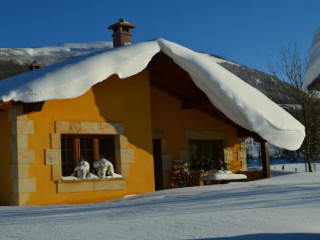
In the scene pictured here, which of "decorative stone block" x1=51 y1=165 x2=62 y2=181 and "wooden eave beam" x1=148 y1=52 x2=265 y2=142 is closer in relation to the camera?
"decorative stone block" x1=51 y1=165 x2=62 y2=181

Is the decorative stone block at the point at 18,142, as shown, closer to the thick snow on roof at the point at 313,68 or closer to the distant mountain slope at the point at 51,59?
the thick snow on roof at the point at 313,68

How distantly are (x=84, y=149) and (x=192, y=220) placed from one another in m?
5.47

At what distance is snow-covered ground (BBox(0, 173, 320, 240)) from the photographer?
4199mm

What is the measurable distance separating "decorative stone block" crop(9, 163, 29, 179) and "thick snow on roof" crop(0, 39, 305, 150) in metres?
1.49

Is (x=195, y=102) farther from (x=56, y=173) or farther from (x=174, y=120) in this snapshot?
(x=56, y=173)

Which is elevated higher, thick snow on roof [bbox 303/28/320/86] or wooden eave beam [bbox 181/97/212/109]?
wooden eave beam [bbox 181/97/212/109]

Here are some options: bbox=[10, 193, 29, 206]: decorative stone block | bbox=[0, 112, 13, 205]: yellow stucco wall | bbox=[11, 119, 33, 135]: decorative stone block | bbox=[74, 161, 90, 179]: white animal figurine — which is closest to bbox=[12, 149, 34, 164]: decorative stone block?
bbox=[0, 112, 13, 205]: yellow stucco wall

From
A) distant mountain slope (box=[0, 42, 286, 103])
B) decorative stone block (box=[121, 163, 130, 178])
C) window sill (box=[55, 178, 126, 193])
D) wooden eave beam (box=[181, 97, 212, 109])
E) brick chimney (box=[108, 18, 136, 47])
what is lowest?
window sill (box=[55, 178, 126, 193])

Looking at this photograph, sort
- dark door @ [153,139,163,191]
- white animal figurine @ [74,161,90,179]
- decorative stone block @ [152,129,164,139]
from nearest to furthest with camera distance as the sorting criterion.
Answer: white animal figurine @ [74,161,90,179] → decorative stone block @ [152,129,164,139] → dark door @ [153,139,163,191]

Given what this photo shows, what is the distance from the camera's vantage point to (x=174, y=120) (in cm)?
1191

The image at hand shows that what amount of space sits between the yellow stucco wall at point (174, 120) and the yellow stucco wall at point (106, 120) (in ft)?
3.63

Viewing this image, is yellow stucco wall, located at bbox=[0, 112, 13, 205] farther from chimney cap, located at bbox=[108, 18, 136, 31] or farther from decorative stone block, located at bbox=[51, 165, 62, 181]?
chimney cap, located at bbox=[108, 18, 136, 31]

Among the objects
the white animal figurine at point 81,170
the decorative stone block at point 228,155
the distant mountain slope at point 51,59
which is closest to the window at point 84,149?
the white animal figurine at point 81,170

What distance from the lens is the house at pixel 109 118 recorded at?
28.1 feet
